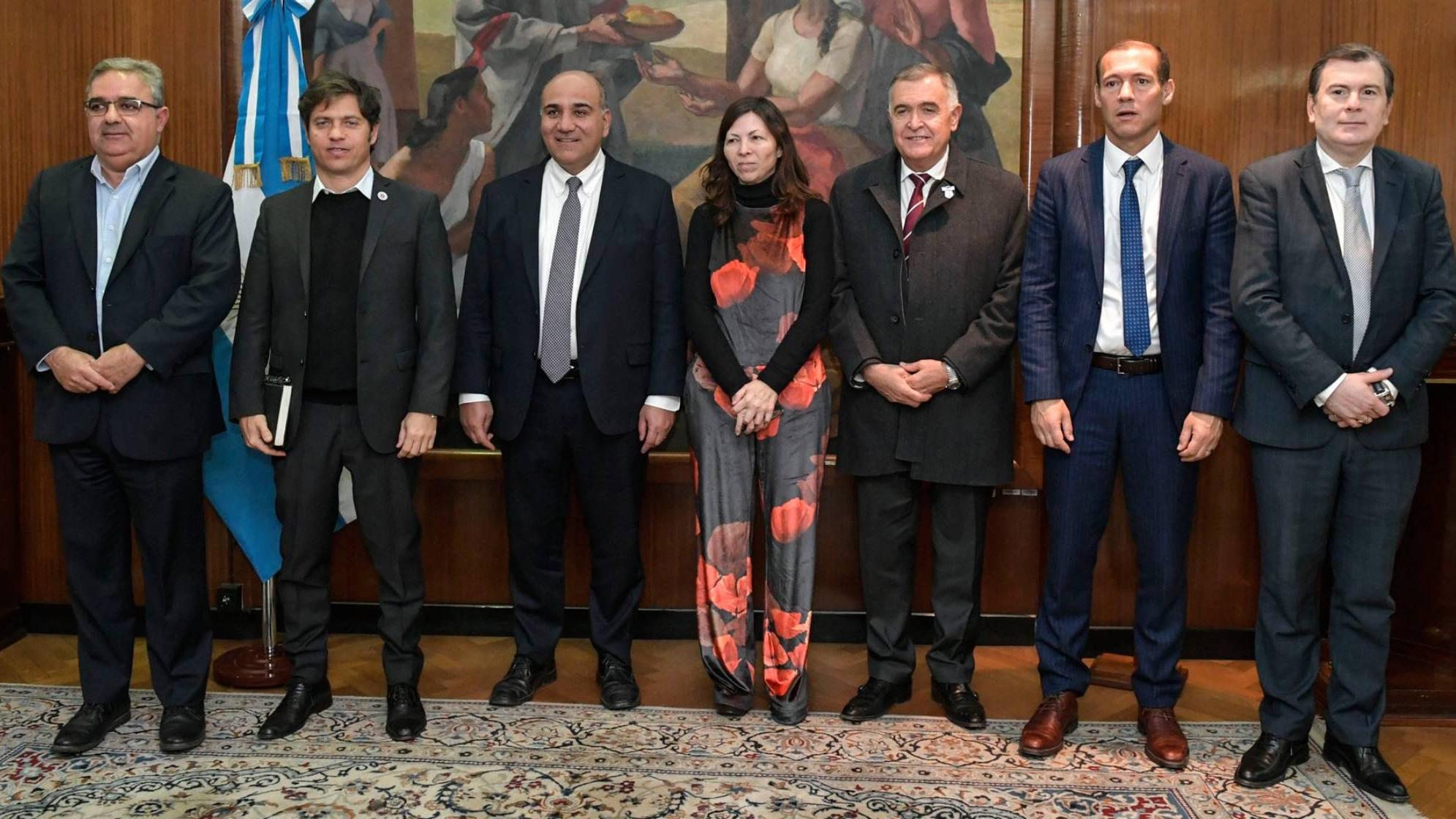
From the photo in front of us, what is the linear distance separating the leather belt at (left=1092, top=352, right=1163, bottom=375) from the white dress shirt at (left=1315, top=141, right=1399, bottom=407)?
42 centimetres

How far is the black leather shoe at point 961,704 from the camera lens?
11.3 feet

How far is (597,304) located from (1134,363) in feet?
5.04

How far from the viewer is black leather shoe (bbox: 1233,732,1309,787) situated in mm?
3066

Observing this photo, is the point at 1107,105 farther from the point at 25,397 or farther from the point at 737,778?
the point at 25,397

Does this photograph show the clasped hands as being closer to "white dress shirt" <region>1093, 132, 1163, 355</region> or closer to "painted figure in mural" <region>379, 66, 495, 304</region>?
"white dress shirt" <region>1093, 132, 1163, 355</region>

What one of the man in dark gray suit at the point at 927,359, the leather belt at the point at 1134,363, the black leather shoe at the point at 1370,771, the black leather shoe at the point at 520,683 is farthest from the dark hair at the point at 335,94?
the black leather shoe at the point at 1370,771

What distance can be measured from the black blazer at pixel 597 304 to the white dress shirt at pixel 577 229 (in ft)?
0.06

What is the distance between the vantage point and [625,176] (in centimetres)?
360

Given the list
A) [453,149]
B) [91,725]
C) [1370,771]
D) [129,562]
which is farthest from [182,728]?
[1370,771]

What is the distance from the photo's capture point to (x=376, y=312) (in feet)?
11.1

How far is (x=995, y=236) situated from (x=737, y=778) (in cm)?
169

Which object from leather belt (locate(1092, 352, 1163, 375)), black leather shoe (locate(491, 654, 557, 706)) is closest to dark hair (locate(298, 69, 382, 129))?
black leather shoe (locate(491, 654, 557, 706))

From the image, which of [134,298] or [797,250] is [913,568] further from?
[134,298]

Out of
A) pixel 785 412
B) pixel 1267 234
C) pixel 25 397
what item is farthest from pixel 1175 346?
pixel 25 397
